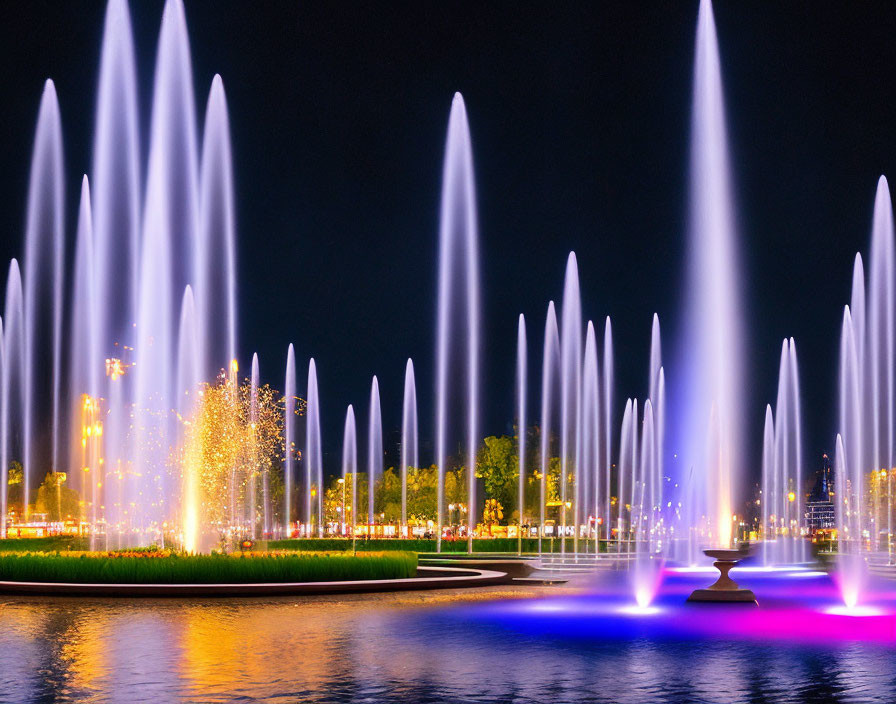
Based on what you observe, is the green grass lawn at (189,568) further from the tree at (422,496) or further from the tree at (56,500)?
the tree at (56,500)

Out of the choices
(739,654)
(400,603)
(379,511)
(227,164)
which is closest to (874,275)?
(227,164)

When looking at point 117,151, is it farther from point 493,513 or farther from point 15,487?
point 15,487

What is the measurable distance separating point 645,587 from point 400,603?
7.25 m

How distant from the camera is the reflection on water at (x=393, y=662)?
39.9ft

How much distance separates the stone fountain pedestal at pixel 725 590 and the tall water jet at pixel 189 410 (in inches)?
682

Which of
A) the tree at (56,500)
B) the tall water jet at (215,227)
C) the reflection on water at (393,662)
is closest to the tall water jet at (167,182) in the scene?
the tall water jet at (215,227)

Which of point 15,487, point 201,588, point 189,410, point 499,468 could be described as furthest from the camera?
point 15,487

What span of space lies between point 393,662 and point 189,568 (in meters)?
14.5

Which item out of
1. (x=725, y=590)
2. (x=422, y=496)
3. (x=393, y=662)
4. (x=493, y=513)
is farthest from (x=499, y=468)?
(x=393, y=662)

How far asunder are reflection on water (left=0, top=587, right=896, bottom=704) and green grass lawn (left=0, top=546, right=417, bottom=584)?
616 cm

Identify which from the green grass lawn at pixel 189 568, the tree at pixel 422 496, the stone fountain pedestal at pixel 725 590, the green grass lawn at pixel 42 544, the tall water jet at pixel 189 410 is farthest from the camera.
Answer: the tree at pixel 422 496

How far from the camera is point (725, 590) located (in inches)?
976

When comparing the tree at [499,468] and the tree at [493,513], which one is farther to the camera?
the tree at [499,468]

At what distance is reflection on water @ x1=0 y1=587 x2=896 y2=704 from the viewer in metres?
12.2
